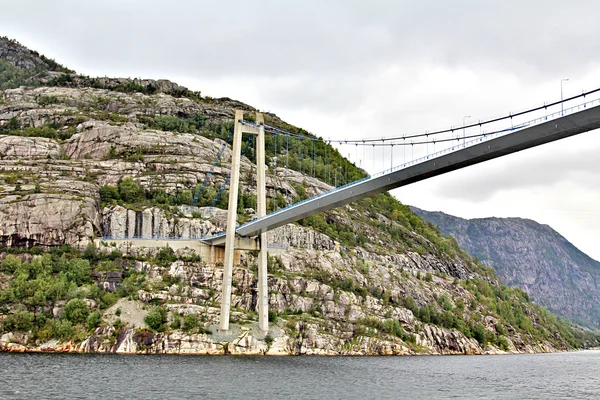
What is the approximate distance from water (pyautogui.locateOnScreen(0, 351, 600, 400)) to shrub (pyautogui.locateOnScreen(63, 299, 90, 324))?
779 centimetres

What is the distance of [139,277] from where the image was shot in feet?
251

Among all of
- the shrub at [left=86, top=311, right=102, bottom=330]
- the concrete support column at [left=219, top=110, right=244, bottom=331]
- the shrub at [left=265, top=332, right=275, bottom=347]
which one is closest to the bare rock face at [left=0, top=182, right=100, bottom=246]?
the shrub at [left=86, top=311, right=102, bottom=330]

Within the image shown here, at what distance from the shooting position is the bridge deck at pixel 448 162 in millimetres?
42188

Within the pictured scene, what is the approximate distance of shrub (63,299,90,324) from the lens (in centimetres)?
6900

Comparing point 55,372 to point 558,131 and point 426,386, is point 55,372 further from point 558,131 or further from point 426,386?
point 558,131

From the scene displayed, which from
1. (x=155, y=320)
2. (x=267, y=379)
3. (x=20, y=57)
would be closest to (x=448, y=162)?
(x=267, y=379)

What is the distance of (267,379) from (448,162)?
21353 mm

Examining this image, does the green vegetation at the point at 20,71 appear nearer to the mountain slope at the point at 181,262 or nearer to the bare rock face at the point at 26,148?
the mountain slope at the point at 181,262

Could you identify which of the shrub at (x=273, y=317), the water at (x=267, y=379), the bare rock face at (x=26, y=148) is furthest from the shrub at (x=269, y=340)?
the bare rock face at (x=26, y=148)

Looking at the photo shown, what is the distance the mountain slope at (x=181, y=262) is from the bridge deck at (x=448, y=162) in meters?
12.3

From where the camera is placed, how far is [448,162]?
52062 millimetres

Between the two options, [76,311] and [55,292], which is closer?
[76,311]

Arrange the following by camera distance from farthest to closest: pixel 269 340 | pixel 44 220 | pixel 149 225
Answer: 1. pixel 149 225
2. pixel 44 220
3. pixel 269 340

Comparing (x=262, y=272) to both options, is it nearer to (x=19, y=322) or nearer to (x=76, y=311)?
(x=76, y=311)
